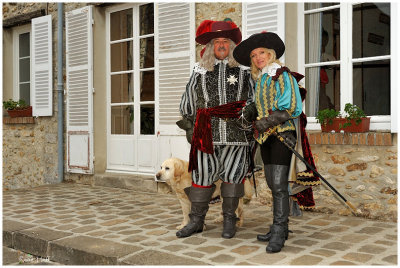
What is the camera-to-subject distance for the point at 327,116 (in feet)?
14.2

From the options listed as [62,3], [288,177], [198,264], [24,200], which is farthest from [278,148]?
[62,3]

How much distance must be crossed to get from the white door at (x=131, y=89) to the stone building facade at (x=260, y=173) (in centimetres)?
17

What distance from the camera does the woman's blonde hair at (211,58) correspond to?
3504 millimetres

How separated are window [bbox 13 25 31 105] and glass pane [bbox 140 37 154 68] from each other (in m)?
3.15

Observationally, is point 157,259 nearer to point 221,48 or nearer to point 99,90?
point 221,48

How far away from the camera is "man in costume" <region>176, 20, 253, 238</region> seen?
3.46 meters

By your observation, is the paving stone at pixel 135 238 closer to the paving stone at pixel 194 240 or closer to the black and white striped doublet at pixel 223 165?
the paving stone at pixel 194 240

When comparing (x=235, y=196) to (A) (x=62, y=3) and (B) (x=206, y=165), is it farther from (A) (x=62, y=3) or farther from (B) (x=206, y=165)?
(A) (x=62, y=3)

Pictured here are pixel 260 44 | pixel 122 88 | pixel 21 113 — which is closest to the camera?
pixel 260 44

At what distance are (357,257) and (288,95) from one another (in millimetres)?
1233

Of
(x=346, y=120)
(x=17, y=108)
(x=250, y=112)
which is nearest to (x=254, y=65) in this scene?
(x=250, y=112)

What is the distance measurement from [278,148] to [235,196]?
0.62m

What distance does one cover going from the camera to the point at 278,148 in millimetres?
3129

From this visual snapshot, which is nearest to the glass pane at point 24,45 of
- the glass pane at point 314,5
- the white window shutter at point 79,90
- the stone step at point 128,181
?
A: the white window shutter at point 79,90
